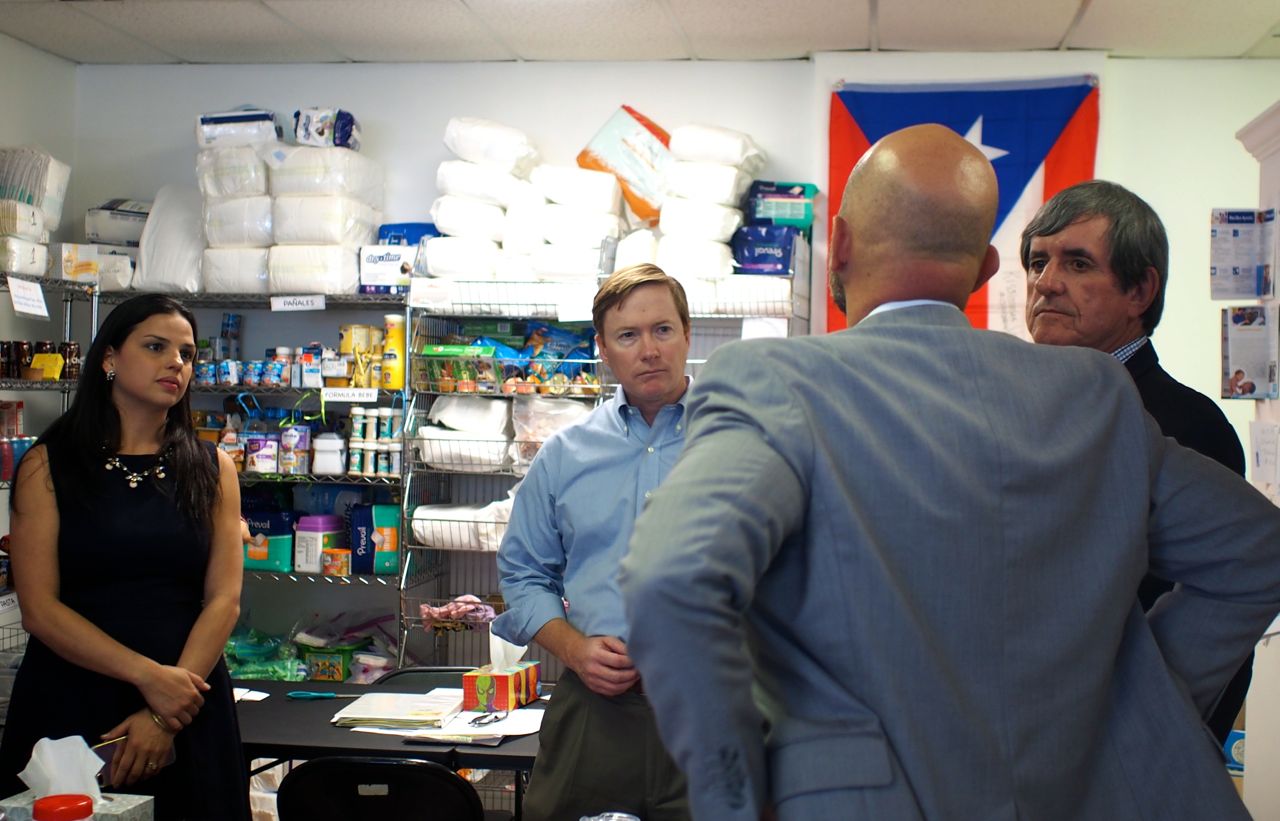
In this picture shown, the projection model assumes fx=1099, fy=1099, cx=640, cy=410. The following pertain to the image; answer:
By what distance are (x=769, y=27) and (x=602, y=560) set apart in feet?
9.16

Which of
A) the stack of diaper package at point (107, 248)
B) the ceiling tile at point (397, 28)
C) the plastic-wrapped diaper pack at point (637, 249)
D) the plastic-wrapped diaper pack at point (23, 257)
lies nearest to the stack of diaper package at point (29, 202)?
the plastic-wrapped diaper pack at point (23, 257)

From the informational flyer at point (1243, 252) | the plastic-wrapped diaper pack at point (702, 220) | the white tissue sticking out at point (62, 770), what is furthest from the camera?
the plastic-wrapped diaper pack at point (702, 220)

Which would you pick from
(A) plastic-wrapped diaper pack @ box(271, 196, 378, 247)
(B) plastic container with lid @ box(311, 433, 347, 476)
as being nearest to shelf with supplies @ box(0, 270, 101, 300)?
(A) plastic-wrapped diaper pack @ box(271, 196, 378, 247)

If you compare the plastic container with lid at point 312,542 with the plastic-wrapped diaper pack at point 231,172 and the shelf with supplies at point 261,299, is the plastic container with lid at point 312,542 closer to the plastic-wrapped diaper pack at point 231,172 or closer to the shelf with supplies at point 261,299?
the shelf with supplies at point 261,299

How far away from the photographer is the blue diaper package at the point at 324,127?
4.56 meters

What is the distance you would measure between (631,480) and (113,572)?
1.19 meters

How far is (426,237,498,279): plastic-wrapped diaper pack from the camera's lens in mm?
4387

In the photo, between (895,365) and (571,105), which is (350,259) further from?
(895,365)

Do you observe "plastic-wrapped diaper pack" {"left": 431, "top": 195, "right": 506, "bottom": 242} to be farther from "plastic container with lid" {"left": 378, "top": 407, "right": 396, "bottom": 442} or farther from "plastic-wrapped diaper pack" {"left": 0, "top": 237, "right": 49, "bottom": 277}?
"plastic-wrapped diaper pack" {"left": 0, "top": 237, "right": 49, "bottom": 277}

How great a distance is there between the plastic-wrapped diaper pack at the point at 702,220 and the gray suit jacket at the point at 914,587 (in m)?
3.12

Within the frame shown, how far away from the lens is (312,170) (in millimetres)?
4520

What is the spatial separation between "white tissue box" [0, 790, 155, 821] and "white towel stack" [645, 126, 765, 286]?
2963mm

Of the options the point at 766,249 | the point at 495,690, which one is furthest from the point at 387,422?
the point at 495,690

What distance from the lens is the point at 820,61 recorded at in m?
4.61
